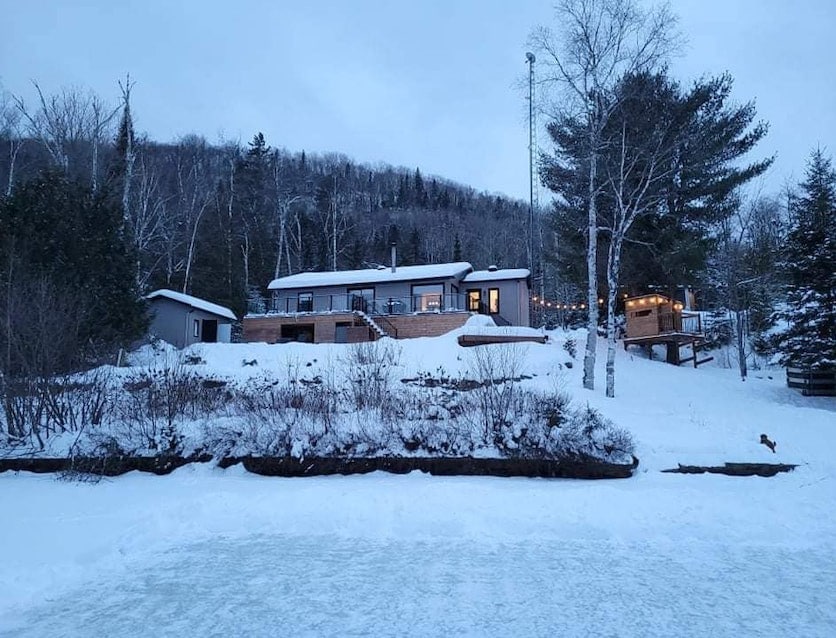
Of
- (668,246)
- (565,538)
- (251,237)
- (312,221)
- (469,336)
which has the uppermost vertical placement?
(312,221)

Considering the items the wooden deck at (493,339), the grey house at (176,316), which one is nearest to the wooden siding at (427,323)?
the wooden deck at (493,339)

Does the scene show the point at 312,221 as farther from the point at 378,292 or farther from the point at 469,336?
the point at 469,336

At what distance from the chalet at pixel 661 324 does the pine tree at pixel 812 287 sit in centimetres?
411

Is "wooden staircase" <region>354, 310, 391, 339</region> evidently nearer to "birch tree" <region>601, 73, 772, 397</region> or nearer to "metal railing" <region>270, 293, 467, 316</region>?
"metal railing" <region>270, 293, 467, 316</region>

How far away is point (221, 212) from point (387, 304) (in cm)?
1829

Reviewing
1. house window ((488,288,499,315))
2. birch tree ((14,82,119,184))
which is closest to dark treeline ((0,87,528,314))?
birch tree ((14,82,119,184))

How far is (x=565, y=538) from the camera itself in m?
5.31

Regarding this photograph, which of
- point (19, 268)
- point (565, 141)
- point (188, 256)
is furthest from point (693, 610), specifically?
point (188, 256)

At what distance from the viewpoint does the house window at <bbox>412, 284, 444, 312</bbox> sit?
83.5 feet

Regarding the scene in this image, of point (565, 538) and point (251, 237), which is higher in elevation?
point (251, 237)

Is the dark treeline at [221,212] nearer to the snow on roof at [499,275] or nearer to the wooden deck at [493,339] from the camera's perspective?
the wooden deck at [493,339]

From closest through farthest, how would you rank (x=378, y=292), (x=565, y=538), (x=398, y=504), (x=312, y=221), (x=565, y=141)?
(x=565, y=538) → (x=398, y=504) → (x=565, y=141) → (x=378, y=292) → (x=312, y=221)

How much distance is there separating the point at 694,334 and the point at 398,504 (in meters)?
18.6

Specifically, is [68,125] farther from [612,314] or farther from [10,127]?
[612,314]
